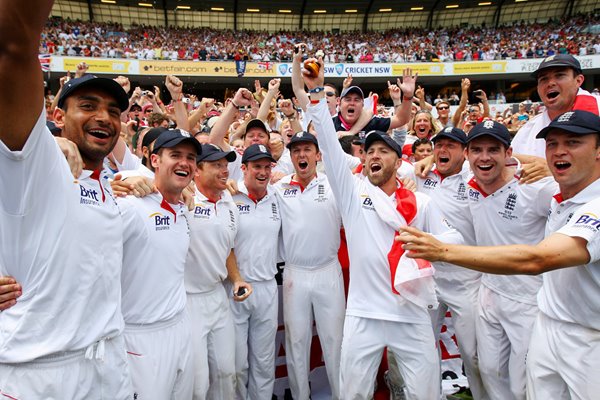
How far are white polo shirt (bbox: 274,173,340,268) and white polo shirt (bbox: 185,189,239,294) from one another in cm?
74

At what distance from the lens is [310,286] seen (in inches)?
177

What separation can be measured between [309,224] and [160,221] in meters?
1.75

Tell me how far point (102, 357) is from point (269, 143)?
160 inches

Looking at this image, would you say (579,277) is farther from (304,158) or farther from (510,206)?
(304,158)

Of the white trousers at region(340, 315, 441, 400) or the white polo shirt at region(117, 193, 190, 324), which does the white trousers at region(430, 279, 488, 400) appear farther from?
the white polo shirt at region(117, 193, 190, 324)

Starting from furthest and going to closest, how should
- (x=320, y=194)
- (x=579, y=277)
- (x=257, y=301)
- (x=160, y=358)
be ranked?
1. (x=320, y=194)
2. (x=257, y=301)
3. (x=160, y=358)
4. (x=579, y=277)

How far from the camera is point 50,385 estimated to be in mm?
2031

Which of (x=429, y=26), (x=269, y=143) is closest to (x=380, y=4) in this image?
(x=429, y=26)

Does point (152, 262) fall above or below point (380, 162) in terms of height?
below

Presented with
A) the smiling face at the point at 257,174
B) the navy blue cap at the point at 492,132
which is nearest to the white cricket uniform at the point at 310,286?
the smiling face at the point at 257,174

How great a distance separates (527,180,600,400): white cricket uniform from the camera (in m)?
2.66

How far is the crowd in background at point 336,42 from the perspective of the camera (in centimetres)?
3161

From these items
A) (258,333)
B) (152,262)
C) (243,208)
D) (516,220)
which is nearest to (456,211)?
(516,220)

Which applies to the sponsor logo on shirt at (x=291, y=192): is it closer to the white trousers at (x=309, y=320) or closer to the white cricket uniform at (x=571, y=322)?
the white trousers at (x=309, y=320)
